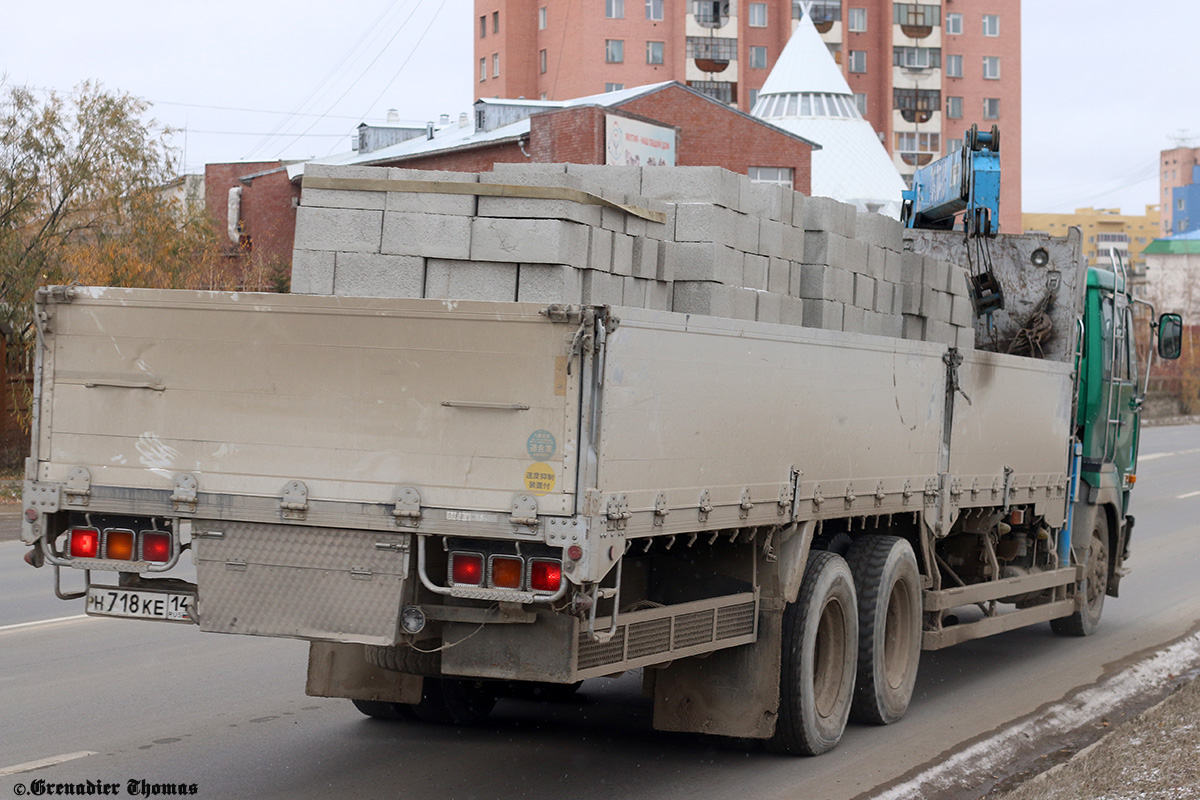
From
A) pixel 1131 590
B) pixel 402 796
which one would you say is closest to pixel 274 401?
pixel 402 796

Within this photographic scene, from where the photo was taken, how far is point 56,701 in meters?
8.06

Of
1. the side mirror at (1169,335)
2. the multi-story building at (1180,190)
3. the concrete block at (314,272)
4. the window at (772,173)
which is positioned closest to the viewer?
the concrete block at (314,272)

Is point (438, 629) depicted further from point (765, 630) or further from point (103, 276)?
point (103, 276)

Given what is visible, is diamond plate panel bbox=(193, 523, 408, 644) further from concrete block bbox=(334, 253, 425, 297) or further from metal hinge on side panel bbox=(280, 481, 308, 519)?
concrete block bbox=(334, 253, 425, 297)

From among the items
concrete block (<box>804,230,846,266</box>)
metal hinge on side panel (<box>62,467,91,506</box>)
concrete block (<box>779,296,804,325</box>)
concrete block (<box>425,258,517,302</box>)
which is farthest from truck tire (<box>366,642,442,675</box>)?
concrete block (<box>804,230,846,266</box>)

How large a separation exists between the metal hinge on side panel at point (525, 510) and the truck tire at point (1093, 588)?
7.65 metres

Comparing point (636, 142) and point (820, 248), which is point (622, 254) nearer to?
point (820, 248)

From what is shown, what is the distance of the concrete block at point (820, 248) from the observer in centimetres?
835

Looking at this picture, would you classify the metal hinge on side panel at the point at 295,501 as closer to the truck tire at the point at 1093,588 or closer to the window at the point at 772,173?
the truck tire at the point at 1093,588

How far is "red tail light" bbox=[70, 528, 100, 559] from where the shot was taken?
19.7 feet

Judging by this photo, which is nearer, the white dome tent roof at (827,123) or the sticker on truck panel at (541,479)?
the sticker on truck panel at (541,479)

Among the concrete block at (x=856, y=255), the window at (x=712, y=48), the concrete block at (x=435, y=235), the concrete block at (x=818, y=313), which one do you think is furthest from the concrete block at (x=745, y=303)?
the window at (x=712, y=48)

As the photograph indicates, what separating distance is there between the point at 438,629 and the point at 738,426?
1.66 meters

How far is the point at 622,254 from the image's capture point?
22.2ft
